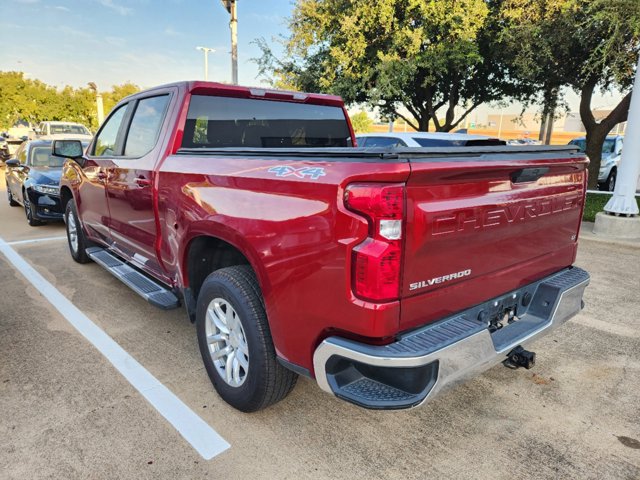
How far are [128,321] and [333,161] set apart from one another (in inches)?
119

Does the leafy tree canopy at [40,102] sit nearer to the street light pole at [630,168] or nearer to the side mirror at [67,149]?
the side mirror at [67,149]

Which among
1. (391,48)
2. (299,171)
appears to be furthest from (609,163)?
(299,171)

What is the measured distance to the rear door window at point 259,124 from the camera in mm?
3582

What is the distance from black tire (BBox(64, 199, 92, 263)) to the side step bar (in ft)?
2.48

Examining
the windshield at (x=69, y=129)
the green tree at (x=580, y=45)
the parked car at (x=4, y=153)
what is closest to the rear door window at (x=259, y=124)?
the green tree at (x=580, y=45)

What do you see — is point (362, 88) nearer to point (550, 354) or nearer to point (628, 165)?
point (628, 165)

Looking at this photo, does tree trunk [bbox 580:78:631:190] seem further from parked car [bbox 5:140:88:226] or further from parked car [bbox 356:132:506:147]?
parked car [bbox 5:140:88:226]

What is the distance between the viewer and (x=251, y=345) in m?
2.56

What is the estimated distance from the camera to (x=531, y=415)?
288 cm

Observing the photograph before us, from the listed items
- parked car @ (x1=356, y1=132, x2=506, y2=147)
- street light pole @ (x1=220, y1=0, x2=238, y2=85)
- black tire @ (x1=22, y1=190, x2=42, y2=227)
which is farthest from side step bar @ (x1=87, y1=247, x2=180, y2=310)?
street light pole @ (x1=220, y1=0, x2=238, y2=85)

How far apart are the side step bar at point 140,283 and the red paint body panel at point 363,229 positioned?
32 cm

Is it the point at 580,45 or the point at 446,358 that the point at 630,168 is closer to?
the point at 580,45

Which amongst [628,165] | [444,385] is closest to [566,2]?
[628,165]

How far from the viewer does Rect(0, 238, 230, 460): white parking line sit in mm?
2605
